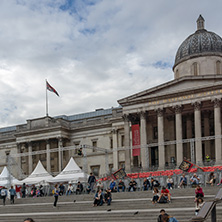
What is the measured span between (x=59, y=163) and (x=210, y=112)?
23.0 m

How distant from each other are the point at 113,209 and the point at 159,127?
24.2 m

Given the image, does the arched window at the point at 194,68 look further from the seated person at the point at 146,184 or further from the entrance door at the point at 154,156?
the seated person at the point at 146,184

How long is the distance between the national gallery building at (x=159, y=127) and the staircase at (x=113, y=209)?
8607 mm

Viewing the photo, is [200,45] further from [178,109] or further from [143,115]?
[143,115]

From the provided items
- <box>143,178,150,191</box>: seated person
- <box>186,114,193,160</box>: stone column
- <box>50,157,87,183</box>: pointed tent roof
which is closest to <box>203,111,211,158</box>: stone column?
<box>186,114,193,160</box>: stone column

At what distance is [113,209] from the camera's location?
24078 mm

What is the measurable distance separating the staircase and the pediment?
19972 millimetres

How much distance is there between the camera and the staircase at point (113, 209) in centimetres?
2134

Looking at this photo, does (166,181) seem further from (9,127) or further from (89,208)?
(9,127)

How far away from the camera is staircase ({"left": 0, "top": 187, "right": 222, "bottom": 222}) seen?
21.3 m

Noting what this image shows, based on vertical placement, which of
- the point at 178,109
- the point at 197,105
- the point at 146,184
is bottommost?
the point at 146,184

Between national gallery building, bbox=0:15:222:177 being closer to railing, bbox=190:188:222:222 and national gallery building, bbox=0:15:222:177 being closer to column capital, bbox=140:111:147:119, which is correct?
column capital, bbox=140:111:147:119

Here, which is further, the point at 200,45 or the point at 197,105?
the point at 200,45

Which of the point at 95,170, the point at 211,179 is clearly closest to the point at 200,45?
the point at 95,170
